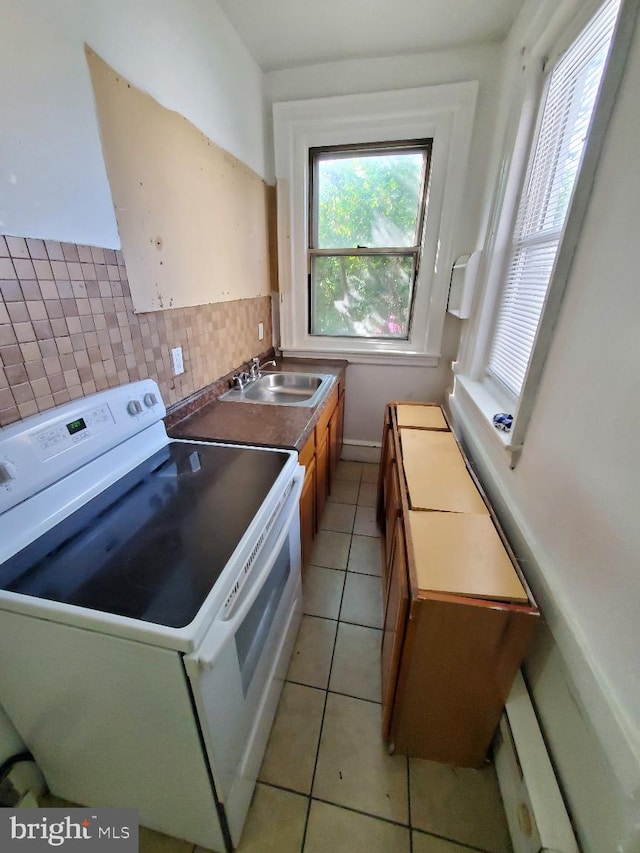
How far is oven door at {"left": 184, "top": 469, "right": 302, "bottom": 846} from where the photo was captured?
667 mm

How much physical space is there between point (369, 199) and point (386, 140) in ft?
1.02

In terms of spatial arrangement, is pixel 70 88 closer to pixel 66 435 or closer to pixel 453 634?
pixel 66 435

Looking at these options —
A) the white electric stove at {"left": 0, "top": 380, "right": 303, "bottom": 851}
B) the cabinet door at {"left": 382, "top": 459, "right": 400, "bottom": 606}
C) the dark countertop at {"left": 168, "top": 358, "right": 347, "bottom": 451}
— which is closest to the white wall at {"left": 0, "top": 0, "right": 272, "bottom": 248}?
the white electric stove at {"left": 0, "top": 380, "right": 303, "bottom": 851}

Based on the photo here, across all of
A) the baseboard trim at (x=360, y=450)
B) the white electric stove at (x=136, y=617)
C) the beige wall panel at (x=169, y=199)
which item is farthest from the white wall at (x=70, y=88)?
the baseboard trim at (x=360, y=450)

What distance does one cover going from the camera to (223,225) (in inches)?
69.7

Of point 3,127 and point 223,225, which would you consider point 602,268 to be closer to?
point 3,127

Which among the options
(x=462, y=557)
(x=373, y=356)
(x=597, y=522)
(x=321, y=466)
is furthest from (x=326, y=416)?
(x=597, y=522)

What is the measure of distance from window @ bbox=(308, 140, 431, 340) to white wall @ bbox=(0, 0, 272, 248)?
1.04 meters

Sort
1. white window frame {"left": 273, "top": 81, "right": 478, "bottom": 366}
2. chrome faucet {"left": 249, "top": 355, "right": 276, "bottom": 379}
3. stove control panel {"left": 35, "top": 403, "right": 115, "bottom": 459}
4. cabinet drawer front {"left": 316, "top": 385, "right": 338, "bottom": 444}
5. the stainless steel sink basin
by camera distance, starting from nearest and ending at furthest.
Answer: stove control panel {"left": 35, "top": 403, "right": 115, "bottom": 459}
cabinet drawer front {"left": 316, "top": 385, "right": 338, "bottom": 444}
white window frame {"left": 273, "top": 81, "right": 478, "bottom": 366}
the stainless steel sink basin
chrome faucet {"left": 249, "top": 355, "right": 276, "bottom": 379}

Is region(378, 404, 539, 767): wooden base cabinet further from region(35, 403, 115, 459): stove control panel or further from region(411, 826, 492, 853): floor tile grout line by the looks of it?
region(35, 403, 115, 459): stove control panel

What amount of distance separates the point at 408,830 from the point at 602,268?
5.39ft

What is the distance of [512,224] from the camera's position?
166cm

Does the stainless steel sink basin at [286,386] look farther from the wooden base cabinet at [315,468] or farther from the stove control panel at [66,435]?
the stove control panel at [66,435]

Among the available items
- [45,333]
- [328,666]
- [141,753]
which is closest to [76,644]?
[141,753]
